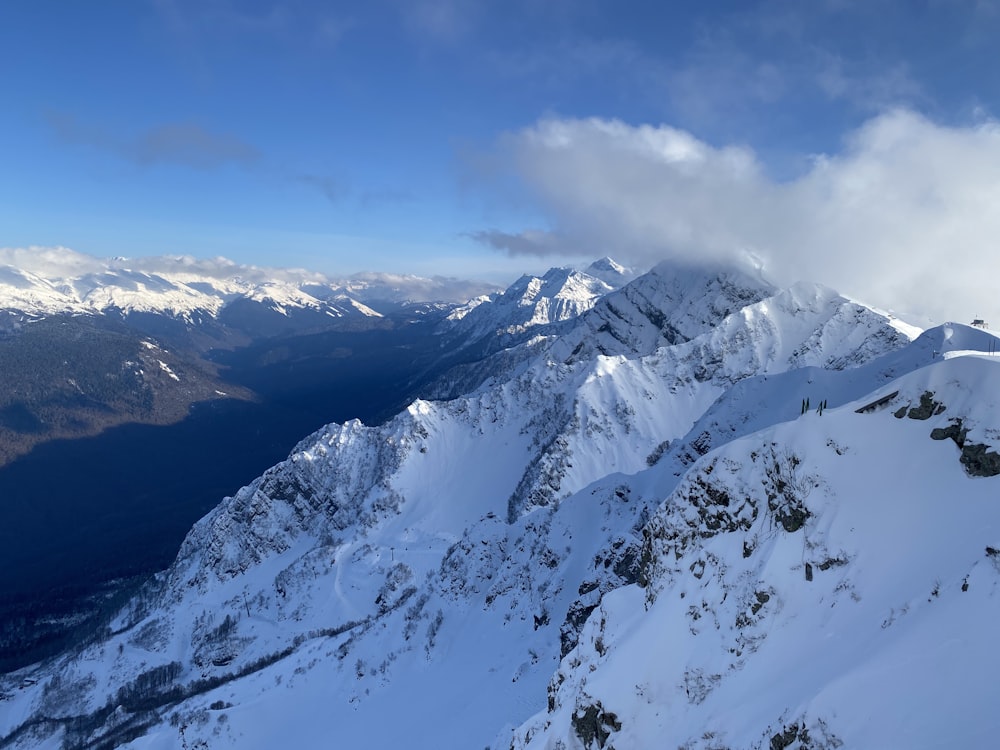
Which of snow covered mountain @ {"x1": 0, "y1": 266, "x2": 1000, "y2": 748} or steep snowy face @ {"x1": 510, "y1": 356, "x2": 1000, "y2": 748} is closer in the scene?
steep snowy face @ {"x1": 510, "y1": 356, "x2": 1000, "y2": 748}

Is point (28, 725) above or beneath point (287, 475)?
beneath

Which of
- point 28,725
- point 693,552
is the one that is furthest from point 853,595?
point 28,725

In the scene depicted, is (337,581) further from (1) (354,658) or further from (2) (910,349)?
(2) (910,349)

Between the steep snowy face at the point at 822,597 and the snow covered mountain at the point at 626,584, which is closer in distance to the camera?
the steep snowy face at the point at 822,597

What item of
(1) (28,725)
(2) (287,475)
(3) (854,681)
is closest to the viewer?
(3) (854,681)
